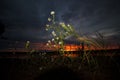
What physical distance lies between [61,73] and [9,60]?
28.3 feet

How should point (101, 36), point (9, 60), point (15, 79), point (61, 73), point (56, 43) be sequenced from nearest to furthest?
point (101, 36)
point (61, 73)
point (15, 79)
point (56, 43)
point (9, 60)

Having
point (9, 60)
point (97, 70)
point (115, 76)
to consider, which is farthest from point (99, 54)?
point (9, 60)

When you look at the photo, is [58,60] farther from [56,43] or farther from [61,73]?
[61,73]

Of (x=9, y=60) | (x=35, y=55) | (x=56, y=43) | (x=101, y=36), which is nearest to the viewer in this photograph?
(x=101, y=36)

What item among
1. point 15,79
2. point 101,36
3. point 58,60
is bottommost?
point 15,79

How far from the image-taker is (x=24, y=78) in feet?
24.4

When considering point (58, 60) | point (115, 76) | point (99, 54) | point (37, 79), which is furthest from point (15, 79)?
point (99, 54)

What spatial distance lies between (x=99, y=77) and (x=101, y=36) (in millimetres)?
2123

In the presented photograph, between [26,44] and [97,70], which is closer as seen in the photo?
[97,70]

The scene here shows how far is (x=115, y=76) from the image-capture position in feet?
22.2

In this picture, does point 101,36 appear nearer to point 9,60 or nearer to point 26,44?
point 26,44

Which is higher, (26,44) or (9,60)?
(26,44)

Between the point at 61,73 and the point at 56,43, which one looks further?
the point at 56,43

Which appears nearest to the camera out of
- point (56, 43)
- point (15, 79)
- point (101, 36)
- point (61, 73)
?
point (101, 36)
